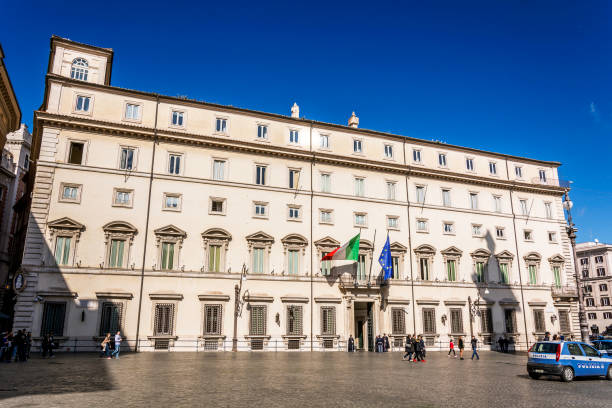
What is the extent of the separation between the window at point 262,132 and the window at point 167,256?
38.4 ft

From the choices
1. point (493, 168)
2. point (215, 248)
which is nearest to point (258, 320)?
point (215, 248)

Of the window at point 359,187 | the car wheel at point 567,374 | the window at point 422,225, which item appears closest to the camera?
the car wheel at point 567,374

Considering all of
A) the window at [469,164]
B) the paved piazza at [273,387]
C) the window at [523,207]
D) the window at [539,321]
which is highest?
the window at [469,164]

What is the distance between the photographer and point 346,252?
118ft

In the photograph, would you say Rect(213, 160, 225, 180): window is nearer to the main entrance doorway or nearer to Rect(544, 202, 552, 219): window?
the main entrance doorway

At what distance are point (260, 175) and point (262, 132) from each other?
13.0 feet

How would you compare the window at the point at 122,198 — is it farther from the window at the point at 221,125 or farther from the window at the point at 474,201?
the window at the point at 474,201

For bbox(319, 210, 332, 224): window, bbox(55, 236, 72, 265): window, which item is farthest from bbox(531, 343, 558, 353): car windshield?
bbox(55, 236, 72, 265): window

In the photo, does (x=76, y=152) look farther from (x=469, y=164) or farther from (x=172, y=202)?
(x=469, y=164)

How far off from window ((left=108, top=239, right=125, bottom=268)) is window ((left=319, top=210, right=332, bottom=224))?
15.7 m

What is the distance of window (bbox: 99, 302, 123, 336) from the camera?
101ft

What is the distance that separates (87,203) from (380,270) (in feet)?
78.1

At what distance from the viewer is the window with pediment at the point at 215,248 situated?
34.4 metres

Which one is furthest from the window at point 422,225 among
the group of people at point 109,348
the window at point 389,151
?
the group of people at point 109,348
